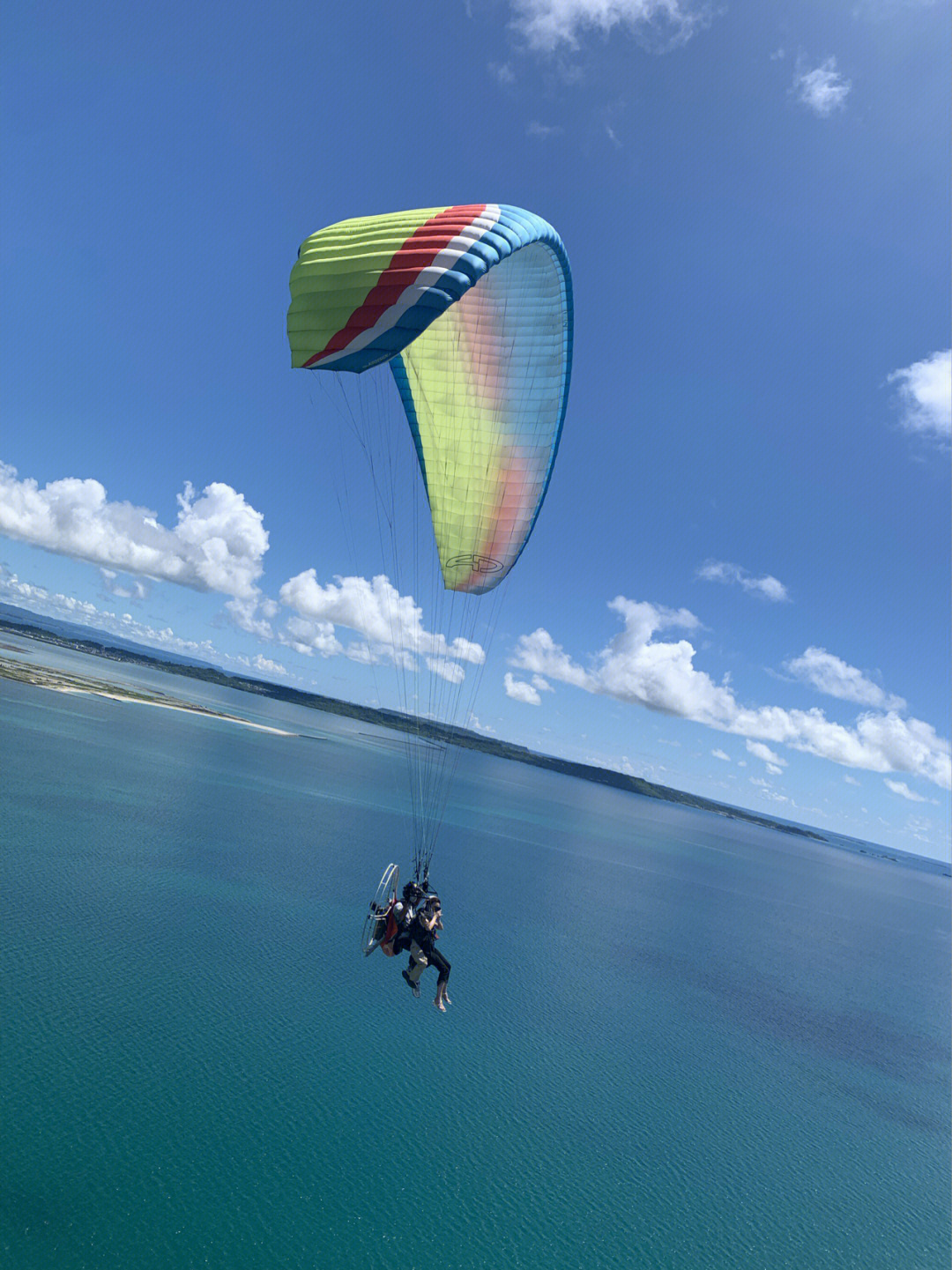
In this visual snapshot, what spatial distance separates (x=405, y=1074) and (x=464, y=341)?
2027 cm

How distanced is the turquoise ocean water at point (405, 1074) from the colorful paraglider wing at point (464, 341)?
46.8ft

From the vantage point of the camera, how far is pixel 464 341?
38.1ft

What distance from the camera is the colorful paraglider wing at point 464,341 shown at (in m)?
7.61

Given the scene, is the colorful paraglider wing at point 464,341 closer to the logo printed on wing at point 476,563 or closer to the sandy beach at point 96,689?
the logo printed on wing at point 476,563

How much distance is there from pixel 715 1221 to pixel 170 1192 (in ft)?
44.1

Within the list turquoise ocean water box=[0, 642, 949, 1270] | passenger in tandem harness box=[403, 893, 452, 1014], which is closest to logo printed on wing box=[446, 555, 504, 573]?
passenger in tandem harness box=[403, 893, 452, 1014]

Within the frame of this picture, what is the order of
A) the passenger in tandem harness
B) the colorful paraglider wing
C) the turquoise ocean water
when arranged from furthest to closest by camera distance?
the turquoise ocean water → the passenger in tandem harness → the colorful paraglider wing

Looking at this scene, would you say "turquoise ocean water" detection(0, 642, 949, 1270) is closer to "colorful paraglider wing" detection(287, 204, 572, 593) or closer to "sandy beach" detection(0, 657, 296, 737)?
"colorful paraglider wing" detection(287, 204, 572, 593)

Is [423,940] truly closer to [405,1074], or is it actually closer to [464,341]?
[464,341]

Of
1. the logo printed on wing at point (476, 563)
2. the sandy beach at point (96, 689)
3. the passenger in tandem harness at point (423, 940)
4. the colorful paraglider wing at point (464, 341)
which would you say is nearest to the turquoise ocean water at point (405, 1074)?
the passenger in tandem harness at point (423, 940)

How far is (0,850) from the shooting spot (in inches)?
1208

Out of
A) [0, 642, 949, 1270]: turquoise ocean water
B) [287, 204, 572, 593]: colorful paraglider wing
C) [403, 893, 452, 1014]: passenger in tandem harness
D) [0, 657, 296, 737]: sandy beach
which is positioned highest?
[287, 204, 572, 593]: colorful paraglider wing

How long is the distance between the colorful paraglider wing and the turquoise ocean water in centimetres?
1427

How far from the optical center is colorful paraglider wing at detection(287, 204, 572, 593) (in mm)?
A: 7605
